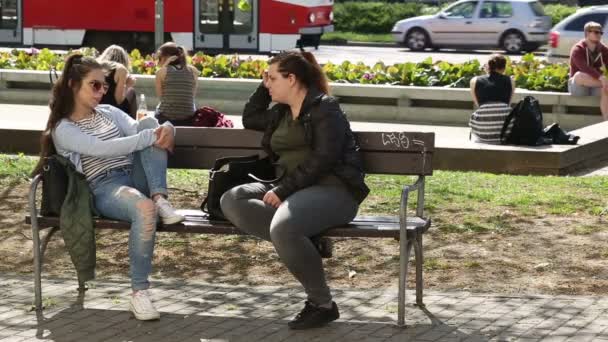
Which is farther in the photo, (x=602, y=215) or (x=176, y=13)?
(x=176, y=13)

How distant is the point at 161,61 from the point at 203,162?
189 inches

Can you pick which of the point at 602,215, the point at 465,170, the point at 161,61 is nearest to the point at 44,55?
the point at 161,61

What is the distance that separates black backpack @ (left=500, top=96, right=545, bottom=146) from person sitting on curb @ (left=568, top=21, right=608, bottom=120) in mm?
3680

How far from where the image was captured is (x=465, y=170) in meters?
12.0

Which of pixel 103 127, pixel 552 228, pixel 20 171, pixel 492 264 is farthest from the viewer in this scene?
pixel 20 171

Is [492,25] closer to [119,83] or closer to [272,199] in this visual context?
[119,83]

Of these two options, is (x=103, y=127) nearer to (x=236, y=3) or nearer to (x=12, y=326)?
(x=12, y=326)

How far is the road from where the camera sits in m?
30.5

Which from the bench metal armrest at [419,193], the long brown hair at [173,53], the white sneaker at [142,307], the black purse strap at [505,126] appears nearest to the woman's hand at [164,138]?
the white sneaker at [142,307]

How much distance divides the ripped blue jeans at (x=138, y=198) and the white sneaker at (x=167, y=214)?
0.22 feet

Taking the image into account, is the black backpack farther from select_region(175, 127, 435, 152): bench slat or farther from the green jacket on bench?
the green jacket on bench

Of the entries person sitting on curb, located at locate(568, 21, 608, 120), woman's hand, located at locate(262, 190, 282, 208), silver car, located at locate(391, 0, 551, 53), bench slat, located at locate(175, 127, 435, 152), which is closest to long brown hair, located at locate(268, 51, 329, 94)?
bench slat, located at locate(175, 127, 435, 152)

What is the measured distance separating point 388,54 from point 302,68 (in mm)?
26724

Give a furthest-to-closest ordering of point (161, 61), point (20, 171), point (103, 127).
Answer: point (161, 61) → point (20, 171) → point (103, 127)
